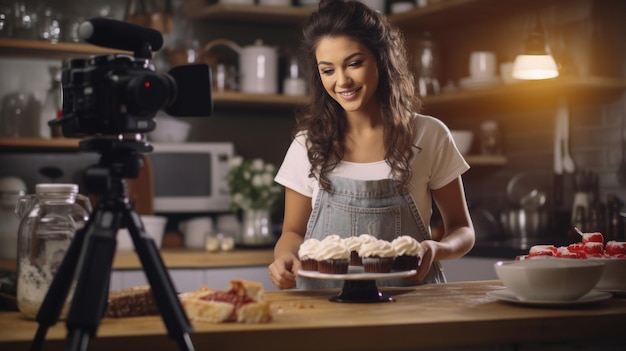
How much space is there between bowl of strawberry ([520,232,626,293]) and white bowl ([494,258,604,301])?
15 centimetres

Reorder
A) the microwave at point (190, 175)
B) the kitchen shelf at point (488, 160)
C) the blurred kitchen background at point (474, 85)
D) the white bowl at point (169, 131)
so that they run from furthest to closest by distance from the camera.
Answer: the white bowl at point (169, 131) → the microwave at point (190, 175) → the kitchen shelf at point (488, 160) → the blurred kitchen background at point (474, 85)

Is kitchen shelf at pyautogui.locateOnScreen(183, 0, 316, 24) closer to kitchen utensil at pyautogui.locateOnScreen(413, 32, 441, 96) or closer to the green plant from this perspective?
kitchen utensil at pyautogui.locateOnScreen(413, 32, 441, 96)

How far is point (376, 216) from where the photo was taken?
224 centimetres

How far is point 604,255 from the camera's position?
1881mm

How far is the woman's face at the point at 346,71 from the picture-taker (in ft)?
6.93

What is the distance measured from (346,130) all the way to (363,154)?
0.08 metres

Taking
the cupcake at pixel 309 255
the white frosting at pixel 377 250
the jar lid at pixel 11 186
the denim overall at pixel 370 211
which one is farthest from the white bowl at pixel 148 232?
the white frosting at pixel 377 250

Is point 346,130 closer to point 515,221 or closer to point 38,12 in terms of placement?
point 515,221

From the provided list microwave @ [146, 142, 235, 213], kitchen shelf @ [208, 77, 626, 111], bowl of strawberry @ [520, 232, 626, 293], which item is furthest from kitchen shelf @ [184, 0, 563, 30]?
bowl of strawberry @ [520, 232, 626, 293]

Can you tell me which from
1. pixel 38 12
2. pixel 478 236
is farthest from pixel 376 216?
pixel 38 12

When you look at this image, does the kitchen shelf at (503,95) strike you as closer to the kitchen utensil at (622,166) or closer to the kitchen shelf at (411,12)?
the kitchen utensil at (622,166)

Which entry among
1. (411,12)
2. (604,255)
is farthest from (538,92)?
(604,255)

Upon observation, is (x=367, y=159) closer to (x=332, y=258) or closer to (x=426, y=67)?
(x=332, y=258)

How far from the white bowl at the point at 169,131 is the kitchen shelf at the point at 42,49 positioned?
443mm
